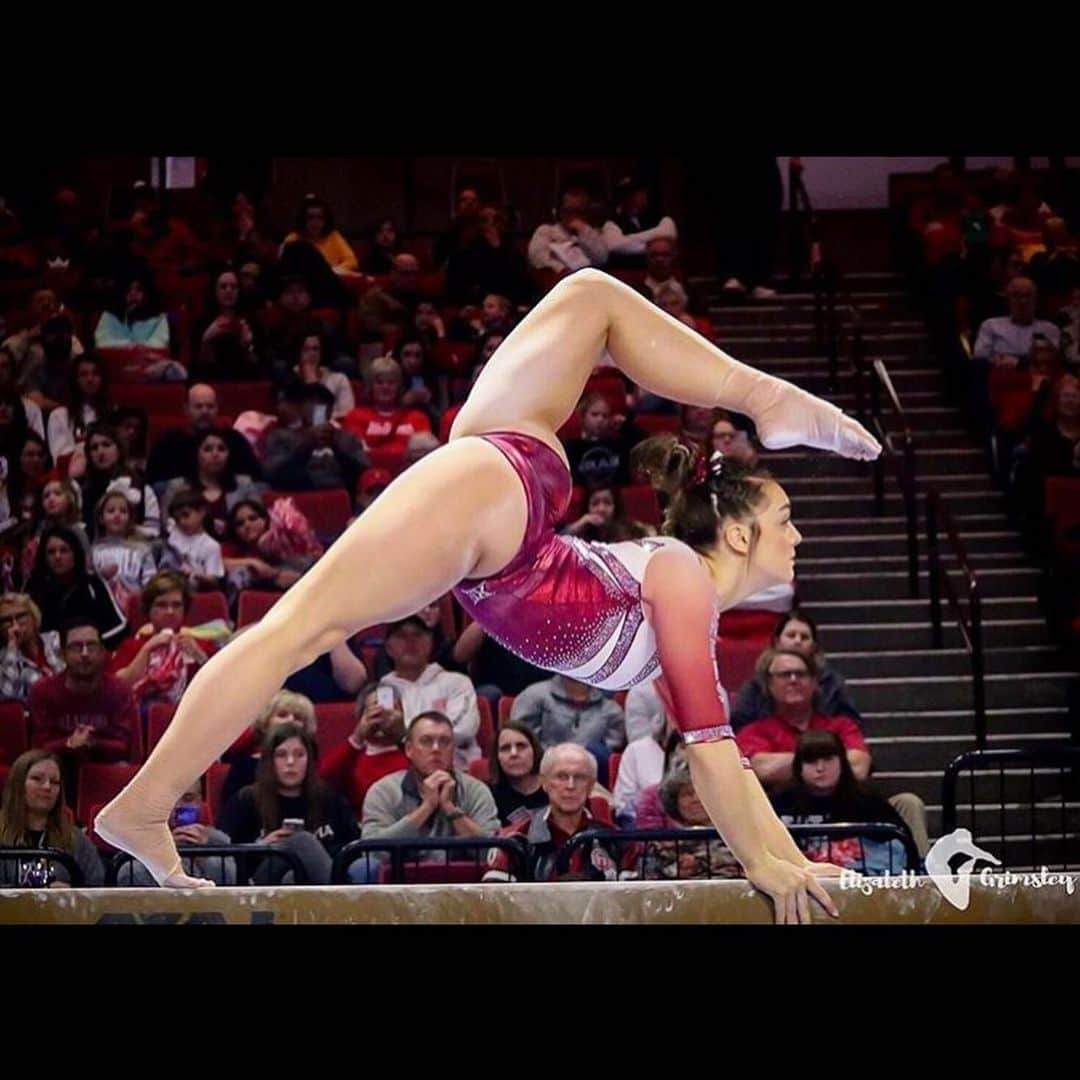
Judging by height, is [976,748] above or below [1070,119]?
below

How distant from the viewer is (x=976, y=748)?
739cm

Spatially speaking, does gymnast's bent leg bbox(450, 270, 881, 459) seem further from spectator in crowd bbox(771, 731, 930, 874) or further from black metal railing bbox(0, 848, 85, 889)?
spectator in crowd bbox(771, 731, 930, 874)

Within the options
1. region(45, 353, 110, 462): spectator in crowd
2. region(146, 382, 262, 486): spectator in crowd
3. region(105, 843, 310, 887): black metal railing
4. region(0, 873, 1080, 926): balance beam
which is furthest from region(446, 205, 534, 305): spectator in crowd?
region(0, 873, 1080, 926): balance beam

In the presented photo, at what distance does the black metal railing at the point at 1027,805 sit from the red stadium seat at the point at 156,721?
107 inches

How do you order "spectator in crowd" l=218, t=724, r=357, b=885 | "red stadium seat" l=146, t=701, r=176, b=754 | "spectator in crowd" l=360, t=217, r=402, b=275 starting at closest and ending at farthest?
"spectator in crowd" l=218, t=724, r=357, b=885
"red stadium seat" l=146, t=701, r=176, b=754
"spectator in crowd" l=360, t=217, r=402, b=275

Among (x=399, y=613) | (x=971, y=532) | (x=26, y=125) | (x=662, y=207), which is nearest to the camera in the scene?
(x=399, y=613)

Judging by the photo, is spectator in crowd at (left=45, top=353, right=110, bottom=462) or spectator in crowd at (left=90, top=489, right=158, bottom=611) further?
spectator in crowd at (left=45, top=353, right=110, bottom=462)

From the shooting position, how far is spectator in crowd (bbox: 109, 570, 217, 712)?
707 cm

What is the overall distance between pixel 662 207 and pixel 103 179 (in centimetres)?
350

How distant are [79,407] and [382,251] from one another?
234 centimetres

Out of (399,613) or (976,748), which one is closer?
(399,613)

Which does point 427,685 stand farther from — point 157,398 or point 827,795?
point 157,398
